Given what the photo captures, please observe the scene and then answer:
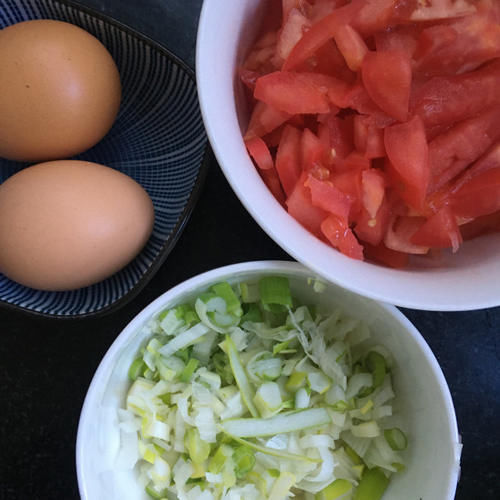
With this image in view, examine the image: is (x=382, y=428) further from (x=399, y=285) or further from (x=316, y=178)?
(x=316, y=178)

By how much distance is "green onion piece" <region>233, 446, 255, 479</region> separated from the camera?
0.93m

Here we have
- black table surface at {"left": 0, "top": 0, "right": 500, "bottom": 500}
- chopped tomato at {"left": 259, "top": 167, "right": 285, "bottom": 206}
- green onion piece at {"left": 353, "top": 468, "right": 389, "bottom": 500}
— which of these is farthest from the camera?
black table surface at {"left": 0, "top": 0, "right": 500, "bottom": 500}

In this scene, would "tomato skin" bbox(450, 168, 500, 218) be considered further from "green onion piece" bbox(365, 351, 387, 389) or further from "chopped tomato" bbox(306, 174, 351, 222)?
"green onion piece" bbox(365, 351, 387, 389)

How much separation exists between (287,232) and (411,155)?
20 centimetres

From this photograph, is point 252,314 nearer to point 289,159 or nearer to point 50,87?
point 289,159

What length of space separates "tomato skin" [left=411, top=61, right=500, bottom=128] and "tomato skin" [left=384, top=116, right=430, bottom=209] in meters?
0.03

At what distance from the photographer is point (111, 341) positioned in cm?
109

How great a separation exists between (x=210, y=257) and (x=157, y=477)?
1.31 feet

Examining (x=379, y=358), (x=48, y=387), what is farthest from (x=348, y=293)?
(x=48, y=387)

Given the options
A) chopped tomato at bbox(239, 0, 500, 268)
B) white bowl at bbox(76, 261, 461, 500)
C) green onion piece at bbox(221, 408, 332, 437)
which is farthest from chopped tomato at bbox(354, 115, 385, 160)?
green onion piece at bbox(221, 408, 332, 437)

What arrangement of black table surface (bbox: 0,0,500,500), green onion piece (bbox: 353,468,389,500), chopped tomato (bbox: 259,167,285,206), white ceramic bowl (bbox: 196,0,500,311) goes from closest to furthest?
1. white ceramic bowl (bbox: 196,0,500,311)
2. chopped tomato (bbox: 259,167,285,206)
3. green onion piece (bbox: 353,468,389,500)
4. black table surface (bbox: 0,0,500,500)

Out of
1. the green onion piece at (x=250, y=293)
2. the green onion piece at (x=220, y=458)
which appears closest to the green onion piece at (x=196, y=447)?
the green onion piece at (x=220, y=458)

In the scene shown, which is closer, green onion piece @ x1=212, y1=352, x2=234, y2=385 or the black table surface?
green onion piece @ x1=212, y1=352, x2=234, y2=385

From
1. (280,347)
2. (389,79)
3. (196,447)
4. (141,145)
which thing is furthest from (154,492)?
(389,79)
